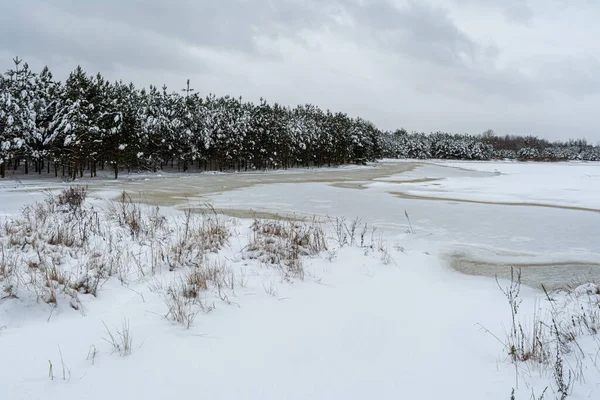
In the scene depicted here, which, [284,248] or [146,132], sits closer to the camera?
[284,248]

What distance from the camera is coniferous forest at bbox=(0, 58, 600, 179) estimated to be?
26.9 metres

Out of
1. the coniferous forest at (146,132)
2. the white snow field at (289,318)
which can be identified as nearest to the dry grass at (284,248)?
the white snow field at (289,318)

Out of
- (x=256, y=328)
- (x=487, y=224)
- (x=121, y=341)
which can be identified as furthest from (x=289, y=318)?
(x=487, y=224)

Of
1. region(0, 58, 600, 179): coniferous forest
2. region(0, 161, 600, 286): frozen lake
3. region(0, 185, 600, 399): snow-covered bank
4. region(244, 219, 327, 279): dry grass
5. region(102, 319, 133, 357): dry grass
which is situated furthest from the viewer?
region(0, 58, 600, 179): coniferous forest

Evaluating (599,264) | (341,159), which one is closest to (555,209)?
(599,264)

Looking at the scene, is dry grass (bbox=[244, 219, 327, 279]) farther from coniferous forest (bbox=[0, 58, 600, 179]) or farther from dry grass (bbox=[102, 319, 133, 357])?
coniferous forest (bbox=[0, 58, 600, 179])

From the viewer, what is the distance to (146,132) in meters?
37.9

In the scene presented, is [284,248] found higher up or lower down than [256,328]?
higher up

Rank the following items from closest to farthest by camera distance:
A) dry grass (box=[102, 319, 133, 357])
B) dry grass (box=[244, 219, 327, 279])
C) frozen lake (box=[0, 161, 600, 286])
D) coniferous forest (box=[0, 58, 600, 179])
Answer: dry grass (box=[102, 319, 133, 357]) < dry grass (box=[244, 219, 327, 279]) < frozen lake (box=[0, 161, 600, 286]) < coniferous forest (box=[0, 58, 600, 179])

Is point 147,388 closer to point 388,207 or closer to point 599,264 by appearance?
point 599,264

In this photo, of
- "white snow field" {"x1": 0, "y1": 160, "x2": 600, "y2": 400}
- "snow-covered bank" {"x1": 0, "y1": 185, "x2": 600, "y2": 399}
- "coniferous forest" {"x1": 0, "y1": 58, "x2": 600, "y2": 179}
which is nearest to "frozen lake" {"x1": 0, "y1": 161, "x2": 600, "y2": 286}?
"white snow field" {"x1": 0, "y1": 160, "x2": 600, "y2": 400}

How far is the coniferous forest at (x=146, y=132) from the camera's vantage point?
88.1 feet

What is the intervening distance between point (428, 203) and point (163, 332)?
510 inches

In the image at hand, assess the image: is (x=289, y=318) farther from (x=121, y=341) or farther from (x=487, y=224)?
(x=487, y=224)
